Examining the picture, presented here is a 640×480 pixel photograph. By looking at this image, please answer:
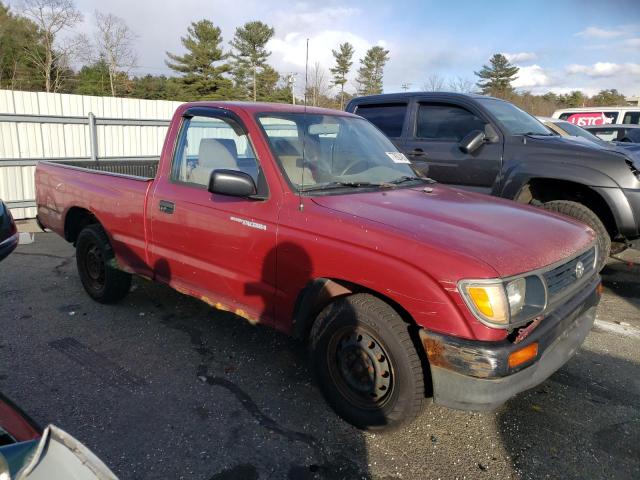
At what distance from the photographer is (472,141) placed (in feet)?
17.6

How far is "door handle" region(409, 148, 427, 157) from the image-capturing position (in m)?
5.96

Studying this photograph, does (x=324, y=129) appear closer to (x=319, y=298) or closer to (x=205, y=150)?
(x=205, y=150)

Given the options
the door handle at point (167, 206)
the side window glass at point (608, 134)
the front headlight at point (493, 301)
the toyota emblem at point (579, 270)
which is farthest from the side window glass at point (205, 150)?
the side window glass at point (608, 134)

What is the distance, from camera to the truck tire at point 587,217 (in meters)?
4.84

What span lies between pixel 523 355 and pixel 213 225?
82.4 inches

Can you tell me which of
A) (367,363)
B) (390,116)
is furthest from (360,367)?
(390,116)

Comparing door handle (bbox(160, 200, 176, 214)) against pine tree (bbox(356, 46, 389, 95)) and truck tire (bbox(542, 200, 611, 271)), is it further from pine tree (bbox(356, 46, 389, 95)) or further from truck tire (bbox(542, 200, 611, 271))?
pine tree (bbox(356, 46, 389, 95))

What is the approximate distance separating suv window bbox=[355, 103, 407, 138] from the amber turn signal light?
169 inches

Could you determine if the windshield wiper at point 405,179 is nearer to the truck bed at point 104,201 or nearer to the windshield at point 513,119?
the truck bed at point 104,201

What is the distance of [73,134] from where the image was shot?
9586 millimetres

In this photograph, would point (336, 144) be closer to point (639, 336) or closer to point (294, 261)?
point (294, 261)

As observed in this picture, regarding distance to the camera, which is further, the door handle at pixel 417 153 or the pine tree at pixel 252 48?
the pine tree at pixel 252 48

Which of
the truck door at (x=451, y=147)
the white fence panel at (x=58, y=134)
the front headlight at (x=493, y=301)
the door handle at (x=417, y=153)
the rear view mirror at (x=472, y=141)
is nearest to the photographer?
the front headlight at (x=493, y=301)

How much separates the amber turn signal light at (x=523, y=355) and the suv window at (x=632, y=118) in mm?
14746
